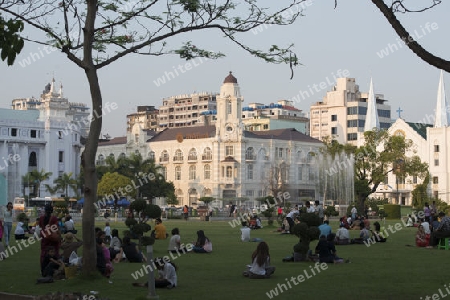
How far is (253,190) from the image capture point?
9506 cm

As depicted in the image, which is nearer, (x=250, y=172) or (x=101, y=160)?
(x=250, y=172)

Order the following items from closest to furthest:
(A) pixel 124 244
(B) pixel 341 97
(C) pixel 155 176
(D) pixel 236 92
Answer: (A) pixel 124 244
(C) pixel 155 176
(D) pixel 236 92
(B) pixel 341 97

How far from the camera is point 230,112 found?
94.8 metres

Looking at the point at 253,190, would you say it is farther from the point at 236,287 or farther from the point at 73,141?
the point at 236,287

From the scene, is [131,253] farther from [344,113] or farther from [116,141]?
[344,113]

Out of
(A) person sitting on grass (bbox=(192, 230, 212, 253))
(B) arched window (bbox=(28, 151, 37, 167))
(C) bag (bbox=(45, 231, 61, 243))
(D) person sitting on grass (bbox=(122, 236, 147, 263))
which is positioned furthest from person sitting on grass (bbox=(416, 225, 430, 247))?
(B) arched window (bbox=(28, 151, 37, 167))

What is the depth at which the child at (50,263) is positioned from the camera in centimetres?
1659

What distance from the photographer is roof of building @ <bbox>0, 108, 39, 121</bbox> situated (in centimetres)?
9569

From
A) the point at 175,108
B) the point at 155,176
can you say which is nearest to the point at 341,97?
the point at 175,108

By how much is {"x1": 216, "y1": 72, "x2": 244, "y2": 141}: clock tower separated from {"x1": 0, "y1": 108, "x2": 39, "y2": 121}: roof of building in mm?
22975

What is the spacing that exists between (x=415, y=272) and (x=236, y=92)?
255ft

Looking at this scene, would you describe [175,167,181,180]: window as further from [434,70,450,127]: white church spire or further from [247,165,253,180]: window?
[434,70,450,127]: white church spire

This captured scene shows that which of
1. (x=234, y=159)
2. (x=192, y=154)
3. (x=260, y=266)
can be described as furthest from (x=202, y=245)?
(x=192, y=154)

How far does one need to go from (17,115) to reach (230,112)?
83.1 ft
